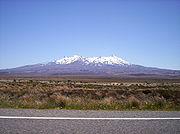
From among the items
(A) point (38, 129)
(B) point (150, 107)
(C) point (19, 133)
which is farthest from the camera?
(B) point (150, 107)

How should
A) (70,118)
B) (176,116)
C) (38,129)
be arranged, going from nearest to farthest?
1. (38,129)
2. (70,118)
3. (176,116)

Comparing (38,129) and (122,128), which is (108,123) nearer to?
(122,128)

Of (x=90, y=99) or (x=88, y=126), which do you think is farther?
(x=90, y=99)

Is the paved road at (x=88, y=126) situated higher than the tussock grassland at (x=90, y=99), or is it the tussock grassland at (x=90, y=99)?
the paved road at (x=88, y=126)

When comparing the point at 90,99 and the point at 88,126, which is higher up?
the point at 88,126

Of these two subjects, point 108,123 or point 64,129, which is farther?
point 108,123

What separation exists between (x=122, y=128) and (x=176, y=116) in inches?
95.9

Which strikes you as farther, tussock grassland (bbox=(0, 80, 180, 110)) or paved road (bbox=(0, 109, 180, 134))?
tussock grassland (bbox=(0, 80, 180, 110))

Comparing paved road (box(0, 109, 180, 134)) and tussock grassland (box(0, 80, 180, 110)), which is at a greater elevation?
paved road (box(0, 109, 180, 134))

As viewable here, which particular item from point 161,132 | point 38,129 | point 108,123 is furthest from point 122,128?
point 38,129

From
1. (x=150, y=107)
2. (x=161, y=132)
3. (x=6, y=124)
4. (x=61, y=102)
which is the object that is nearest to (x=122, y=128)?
(x=161, y=132)

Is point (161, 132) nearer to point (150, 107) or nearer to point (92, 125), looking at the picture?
point (92, 125)

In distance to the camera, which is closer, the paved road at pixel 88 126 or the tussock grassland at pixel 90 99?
the paved road at pixel 88 126

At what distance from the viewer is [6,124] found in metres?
5.30
